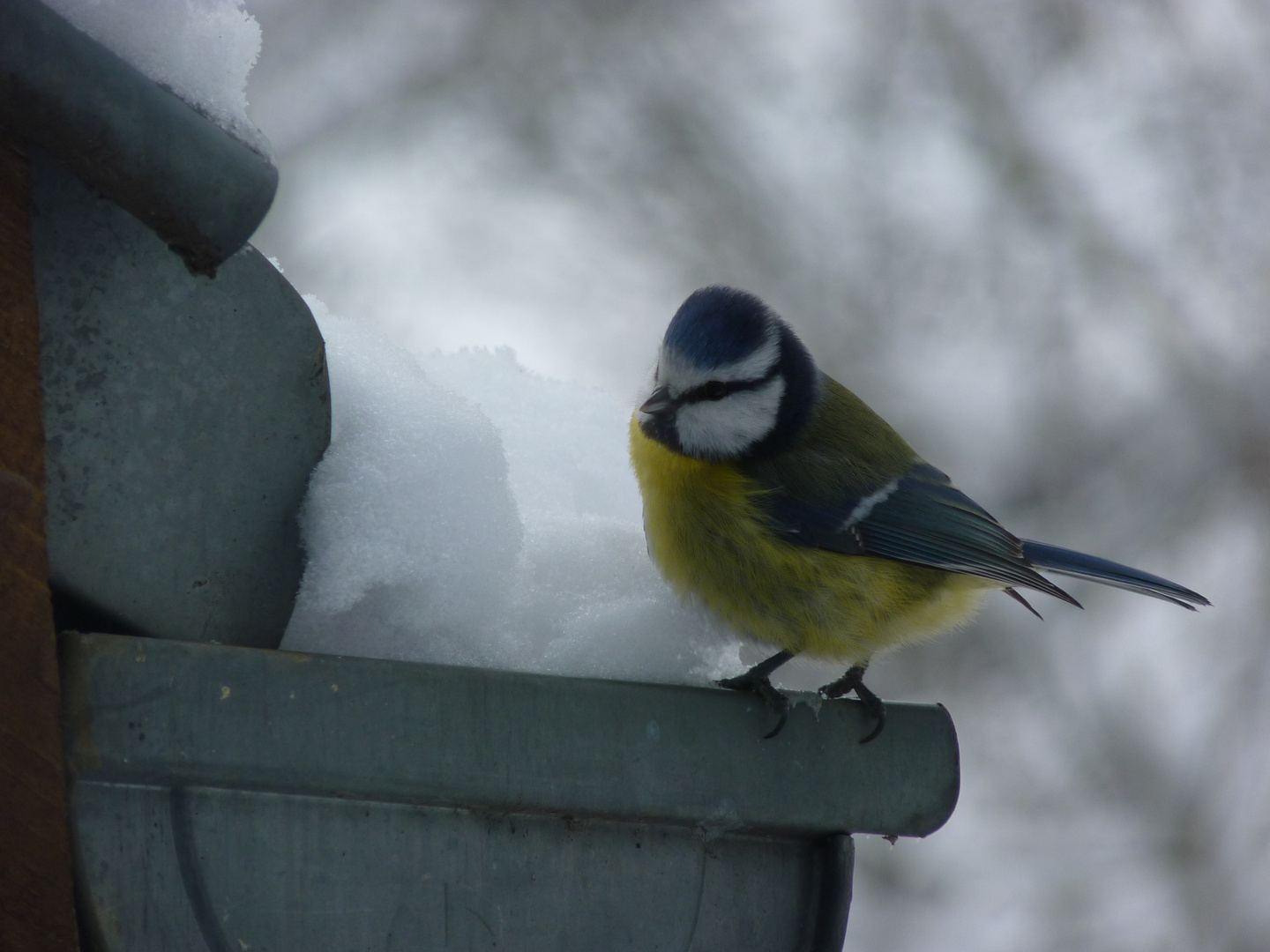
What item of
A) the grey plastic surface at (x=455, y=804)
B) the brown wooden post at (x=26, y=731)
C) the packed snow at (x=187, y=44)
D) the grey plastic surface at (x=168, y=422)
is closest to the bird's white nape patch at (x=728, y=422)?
the grey plastic surface at (x=455, y=804)

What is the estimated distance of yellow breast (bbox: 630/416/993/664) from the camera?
1419 mm

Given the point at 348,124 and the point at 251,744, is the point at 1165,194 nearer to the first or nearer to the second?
the point at 348,124

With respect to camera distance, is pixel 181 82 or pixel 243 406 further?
pixel 243 406

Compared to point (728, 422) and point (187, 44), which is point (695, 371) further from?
point (187, 44)

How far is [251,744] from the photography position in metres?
0.80

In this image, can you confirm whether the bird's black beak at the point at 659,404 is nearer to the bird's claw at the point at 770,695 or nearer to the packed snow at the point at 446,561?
the packed snow at the point at 446,561

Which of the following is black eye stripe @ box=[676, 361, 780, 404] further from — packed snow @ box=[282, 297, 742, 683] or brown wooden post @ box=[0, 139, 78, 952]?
brown wooden post @ box=[0, 139, 78, 952]

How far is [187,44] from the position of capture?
84 centimetres

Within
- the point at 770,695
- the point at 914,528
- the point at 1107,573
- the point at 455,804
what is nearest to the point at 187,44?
the point at 455,804

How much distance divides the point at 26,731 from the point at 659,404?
96 centimetres

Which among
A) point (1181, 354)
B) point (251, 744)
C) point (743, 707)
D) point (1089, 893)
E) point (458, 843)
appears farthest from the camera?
point (1181, 354)

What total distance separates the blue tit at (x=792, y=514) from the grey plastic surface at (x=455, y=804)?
26 cm

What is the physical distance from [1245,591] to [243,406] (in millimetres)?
3926

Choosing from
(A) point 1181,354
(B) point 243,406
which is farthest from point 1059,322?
(B) point 243,406
